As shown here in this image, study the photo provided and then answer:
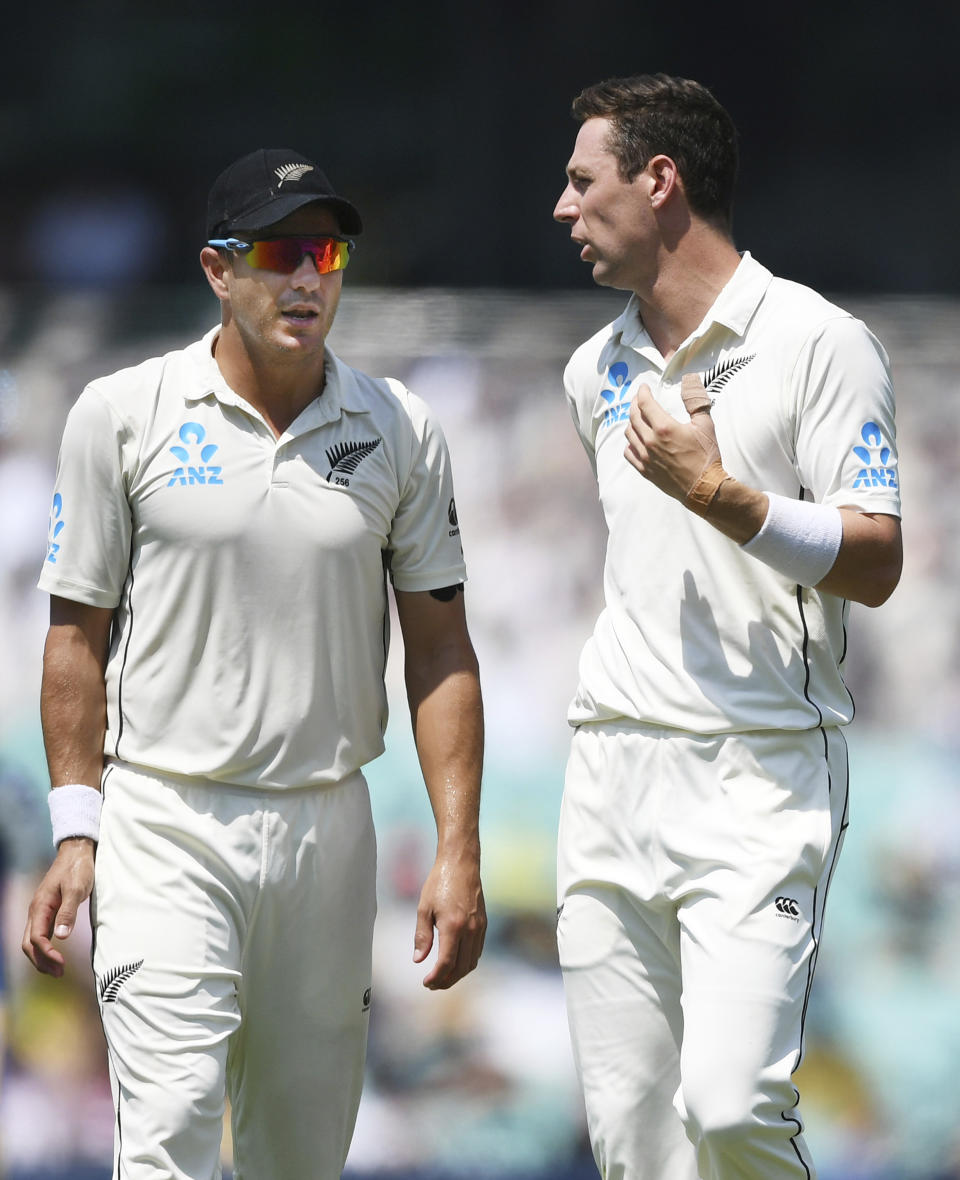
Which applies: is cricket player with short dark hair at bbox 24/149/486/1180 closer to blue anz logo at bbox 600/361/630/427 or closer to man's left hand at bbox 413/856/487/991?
man's left hand at bbox 413/856/487/991

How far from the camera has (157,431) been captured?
3.76 m

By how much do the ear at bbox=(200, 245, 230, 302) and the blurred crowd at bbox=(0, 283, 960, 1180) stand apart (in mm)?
2131

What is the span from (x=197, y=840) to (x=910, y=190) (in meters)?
3.43

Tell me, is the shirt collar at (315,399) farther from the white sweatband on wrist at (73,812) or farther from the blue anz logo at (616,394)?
the white sweatband on wrist at (73,812)

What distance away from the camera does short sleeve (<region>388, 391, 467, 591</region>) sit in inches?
155

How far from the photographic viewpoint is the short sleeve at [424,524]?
13.0 ft

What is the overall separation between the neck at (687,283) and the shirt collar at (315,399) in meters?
0.62

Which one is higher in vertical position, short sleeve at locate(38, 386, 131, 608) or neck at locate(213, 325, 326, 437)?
neck at locate(213, 325, 326, 437)

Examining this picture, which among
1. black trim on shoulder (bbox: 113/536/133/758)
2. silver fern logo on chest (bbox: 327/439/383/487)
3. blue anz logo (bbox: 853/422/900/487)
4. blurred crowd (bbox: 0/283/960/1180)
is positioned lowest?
blurred crowd (bbox: 0/283/960/1180)

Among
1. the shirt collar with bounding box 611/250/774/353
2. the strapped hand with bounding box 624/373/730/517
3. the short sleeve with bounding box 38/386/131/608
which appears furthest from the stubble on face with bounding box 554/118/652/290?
the short sleeve with bounding box 38/386/131/608

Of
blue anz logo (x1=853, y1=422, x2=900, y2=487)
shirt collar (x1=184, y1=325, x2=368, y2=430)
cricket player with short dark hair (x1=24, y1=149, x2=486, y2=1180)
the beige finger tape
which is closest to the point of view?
the beige finger tape

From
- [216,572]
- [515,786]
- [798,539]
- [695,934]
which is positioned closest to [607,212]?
[798,539]

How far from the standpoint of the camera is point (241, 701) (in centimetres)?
372

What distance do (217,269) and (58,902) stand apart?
127 cm
